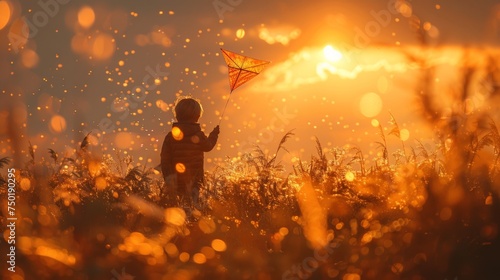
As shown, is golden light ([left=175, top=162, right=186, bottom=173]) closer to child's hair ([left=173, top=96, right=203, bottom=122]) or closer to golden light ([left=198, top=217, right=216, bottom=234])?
child's hair ([left=173, top=96, right=203, bottom=122])

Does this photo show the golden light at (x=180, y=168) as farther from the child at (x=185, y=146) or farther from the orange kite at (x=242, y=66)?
the orange kite at (x=242, y=66)

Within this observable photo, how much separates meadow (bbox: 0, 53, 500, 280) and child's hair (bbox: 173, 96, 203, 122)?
138 inches

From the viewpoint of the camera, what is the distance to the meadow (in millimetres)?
3004

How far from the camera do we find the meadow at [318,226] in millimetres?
3004

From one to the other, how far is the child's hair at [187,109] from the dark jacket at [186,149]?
0.49ft

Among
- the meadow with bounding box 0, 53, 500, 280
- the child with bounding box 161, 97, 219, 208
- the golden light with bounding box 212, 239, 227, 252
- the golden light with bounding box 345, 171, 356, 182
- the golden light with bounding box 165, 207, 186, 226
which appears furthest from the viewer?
the child with bounding box 161, 97, 219, 208

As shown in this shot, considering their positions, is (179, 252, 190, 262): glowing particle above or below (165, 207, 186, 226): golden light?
below

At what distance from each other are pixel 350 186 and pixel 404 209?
1.04 meters

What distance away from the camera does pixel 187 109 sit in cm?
879

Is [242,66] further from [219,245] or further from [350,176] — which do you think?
[219,245]

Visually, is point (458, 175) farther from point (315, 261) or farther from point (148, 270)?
point (148, 270)

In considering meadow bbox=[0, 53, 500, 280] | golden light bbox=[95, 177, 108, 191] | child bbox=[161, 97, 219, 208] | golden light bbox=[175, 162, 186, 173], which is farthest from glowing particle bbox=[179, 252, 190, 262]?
golden light bbox=[175, 162, 186, 173]

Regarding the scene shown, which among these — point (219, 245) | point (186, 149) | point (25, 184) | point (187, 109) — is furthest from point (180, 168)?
point (219, 245)

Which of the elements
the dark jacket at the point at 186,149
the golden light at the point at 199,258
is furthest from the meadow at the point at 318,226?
the dark jacket at the point at 186,149
